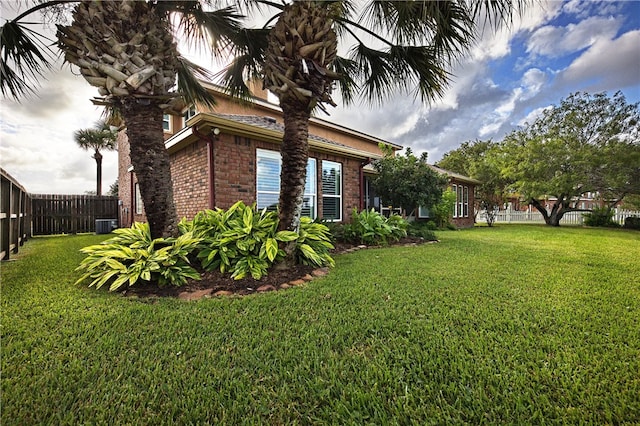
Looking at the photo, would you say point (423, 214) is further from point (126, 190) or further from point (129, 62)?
point (126, 190)

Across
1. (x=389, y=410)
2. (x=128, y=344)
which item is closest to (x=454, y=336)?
(x=389, y=410)

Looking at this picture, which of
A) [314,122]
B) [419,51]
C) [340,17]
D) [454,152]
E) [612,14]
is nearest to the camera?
[340,17]

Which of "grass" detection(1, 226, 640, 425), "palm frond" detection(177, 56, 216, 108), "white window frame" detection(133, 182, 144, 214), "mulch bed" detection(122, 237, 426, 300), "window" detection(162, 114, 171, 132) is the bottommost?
"grass" detection(1, 226, 640, 425)

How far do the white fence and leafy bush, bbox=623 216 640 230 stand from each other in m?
1.68

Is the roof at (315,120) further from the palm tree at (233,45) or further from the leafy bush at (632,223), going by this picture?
the leafy bush at (632,223)

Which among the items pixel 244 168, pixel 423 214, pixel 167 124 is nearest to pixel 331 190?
pixel 244 168

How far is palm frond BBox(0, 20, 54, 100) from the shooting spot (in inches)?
154

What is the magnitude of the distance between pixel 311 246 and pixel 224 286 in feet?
5.62

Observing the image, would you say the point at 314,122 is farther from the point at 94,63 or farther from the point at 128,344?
the point at 128,344

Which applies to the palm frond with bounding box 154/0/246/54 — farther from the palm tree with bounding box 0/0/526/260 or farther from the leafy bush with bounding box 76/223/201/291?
the leafy bush with bounding box 76/223/201/291

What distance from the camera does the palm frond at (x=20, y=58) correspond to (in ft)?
12.8

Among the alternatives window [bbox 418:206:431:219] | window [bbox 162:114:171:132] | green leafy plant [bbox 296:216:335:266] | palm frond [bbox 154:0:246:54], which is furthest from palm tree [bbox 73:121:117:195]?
window [bbox 418:206:431:219]

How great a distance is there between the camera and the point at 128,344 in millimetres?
2166

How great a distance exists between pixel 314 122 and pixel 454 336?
13902 mm
